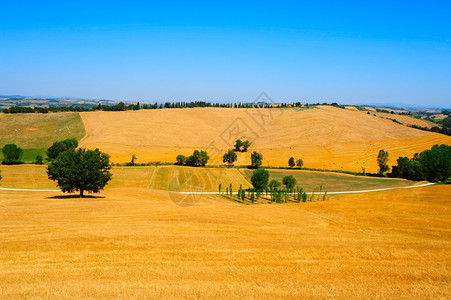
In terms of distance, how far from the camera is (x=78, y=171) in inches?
1874

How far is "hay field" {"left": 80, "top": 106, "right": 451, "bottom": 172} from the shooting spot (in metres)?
122

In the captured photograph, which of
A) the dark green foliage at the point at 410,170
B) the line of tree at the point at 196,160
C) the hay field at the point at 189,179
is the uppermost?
the dark green foliage at the point at 410,170

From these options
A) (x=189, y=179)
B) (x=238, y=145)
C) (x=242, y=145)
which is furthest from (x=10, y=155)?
(x=242, y=145)

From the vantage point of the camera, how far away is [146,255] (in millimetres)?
22141

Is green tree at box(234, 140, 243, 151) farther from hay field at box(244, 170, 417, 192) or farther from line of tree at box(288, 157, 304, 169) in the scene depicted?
hay field at box(244, 170, 417, 192)

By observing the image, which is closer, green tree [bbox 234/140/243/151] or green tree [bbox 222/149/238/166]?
green tree [bbox 222/149/238/166]

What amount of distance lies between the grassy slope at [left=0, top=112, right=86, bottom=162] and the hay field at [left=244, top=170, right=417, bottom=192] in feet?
266

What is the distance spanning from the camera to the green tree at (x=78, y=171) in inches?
1879

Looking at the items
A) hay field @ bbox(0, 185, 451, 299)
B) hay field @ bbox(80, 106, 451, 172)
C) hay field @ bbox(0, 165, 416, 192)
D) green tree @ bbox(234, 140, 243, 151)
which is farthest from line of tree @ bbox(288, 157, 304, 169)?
hay field @ bbox(0, 185, 451, 299)

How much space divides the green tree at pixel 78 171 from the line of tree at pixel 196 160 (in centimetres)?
5454

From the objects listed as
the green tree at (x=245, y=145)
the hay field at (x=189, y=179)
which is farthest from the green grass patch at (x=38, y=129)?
the green tree at (x=245, y=145)

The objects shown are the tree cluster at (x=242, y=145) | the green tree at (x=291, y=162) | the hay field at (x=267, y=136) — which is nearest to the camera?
the green tree at (x=291, y=162)

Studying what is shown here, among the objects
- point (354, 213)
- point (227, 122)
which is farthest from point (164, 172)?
point (227, 122)

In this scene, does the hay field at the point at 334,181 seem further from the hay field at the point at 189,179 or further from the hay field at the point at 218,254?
the hay field at the point at 218,254
